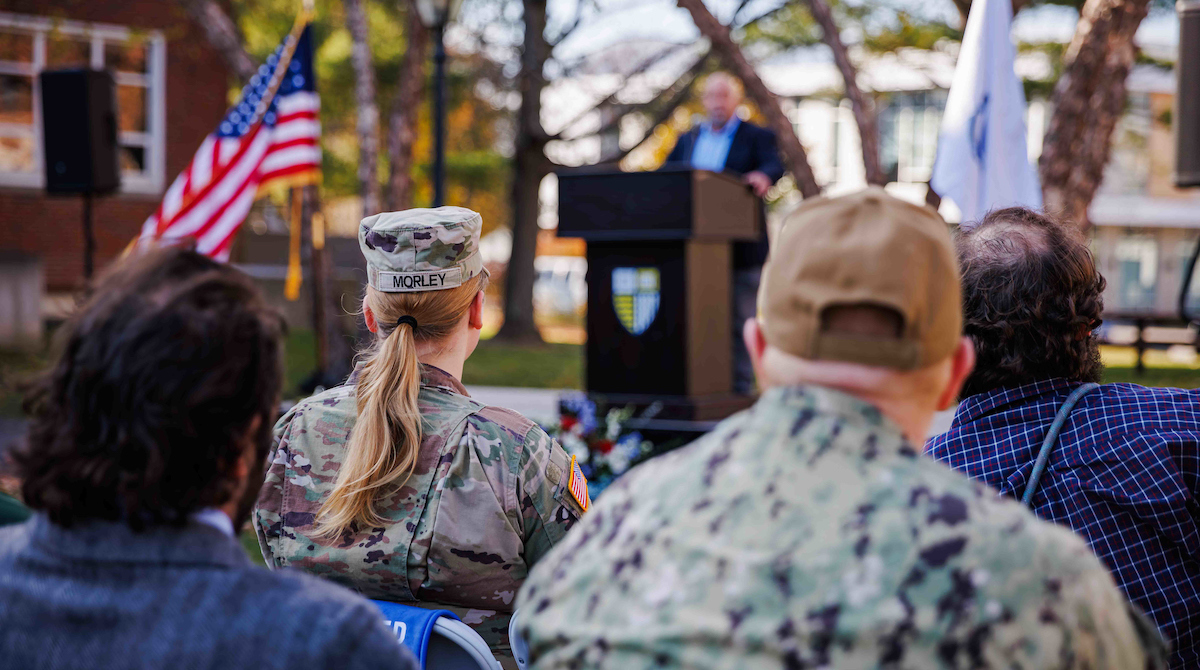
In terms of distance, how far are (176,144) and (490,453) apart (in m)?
16.6

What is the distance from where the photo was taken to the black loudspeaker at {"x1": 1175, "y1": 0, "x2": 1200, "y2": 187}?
6.55 meters

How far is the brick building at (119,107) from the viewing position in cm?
1562

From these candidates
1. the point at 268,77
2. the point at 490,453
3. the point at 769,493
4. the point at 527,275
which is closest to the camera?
the point at 769,493

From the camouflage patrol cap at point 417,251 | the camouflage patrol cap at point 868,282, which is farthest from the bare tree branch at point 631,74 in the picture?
the camouflage patrol cap at point 868,282

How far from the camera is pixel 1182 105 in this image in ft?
21.8

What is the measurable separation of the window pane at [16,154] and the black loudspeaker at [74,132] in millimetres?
7564

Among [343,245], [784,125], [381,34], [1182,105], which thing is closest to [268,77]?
[784,125]

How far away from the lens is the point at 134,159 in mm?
16812

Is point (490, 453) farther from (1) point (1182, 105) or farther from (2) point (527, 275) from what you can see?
(2) point (527, 275)

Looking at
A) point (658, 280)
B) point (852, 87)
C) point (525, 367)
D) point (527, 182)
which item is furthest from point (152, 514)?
point (527, 182)

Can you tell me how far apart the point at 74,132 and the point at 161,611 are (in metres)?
9.40

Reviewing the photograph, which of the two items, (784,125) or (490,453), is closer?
(490,453)

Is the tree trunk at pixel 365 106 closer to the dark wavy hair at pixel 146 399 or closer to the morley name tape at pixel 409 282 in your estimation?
the morley name tape at pixel 409 282

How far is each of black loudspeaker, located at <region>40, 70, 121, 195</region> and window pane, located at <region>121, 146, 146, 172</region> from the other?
782 cm
